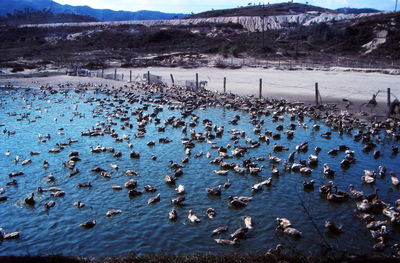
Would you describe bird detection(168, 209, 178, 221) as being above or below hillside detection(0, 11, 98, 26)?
below

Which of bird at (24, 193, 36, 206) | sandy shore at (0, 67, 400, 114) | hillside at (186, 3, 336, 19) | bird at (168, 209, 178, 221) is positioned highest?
hillside at (186, 3, 336, 19)

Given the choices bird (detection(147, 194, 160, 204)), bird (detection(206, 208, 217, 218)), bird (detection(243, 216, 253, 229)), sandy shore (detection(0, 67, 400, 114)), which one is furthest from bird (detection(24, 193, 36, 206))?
sandy shore (detection(0, 67, 400, 114))

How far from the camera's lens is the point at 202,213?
14.7m

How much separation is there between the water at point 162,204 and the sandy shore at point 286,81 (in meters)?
14.1

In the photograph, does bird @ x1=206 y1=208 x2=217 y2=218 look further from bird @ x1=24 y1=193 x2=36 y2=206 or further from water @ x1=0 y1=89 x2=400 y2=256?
bird @ x1=24 y1=193 x2=36 y2=206

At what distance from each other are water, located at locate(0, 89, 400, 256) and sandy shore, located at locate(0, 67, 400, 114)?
46.2ft

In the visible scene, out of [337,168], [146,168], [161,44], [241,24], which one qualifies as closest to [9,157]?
[146,168]

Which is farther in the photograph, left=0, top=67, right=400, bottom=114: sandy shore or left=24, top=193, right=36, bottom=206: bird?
left=0, top=67, right=400, bottom=114: sandy shore

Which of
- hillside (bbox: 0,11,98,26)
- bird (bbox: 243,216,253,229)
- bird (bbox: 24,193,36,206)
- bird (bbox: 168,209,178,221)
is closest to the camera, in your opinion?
bird (bbox: 243,216,253,229)

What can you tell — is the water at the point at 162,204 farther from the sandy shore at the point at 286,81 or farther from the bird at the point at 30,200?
the sandy shore at the point at 286,81

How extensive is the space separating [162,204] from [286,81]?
35204 millimetres

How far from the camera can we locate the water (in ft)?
41.7

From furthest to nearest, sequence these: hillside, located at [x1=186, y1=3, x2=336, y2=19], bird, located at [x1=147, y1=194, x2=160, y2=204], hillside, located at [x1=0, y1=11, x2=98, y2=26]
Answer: hillside, located at [x1=0, y1=11, x2=98, y2=26] → hillside, located at [x1=186, y1=3, x2=336, y2=19] → bird, located at [x1=147, y1=194, x2=160, y2=204]

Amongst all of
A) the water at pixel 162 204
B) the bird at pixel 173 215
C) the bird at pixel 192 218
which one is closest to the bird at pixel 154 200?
the water at pixel 162 204
